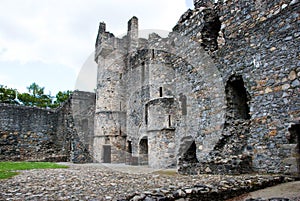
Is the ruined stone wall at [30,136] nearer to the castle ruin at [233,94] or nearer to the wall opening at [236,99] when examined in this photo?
the castle ruin at [233,94]

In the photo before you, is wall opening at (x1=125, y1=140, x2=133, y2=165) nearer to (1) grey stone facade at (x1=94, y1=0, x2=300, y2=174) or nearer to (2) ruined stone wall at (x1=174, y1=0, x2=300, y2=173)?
(1) grey stone facade at (x1=94, y1=0, x2=300, y2=174)

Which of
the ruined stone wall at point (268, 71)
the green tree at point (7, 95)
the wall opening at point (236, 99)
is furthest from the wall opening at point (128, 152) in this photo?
the green tree at point (7, 95)

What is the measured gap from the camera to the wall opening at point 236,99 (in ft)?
25.2

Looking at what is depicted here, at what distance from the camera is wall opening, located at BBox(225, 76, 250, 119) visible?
7.68 meters

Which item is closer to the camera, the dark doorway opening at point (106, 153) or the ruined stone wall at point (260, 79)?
the ruined stone wall at point (260, 79)

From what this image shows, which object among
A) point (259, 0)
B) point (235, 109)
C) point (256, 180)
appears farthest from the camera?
point (235, 109)

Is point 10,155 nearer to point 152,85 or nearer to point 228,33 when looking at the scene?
point 152,85

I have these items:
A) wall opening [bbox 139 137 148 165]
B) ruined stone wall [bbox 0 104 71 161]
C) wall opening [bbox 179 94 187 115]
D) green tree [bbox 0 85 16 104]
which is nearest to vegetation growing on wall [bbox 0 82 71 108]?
green tree [bbox 0 85 16 104]

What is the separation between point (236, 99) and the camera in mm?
7879

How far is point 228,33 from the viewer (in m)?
7.95

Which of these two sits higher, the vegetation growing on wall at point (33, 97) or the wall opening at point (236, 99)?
the vegetation growing on wall at point (33, 97)

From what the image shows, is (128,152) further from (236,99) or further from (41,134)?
(236,99)

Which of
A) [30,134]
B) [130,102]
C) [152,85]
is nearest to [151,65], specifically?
[152,85]

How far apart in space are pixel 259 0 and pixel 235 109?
10.1ft
